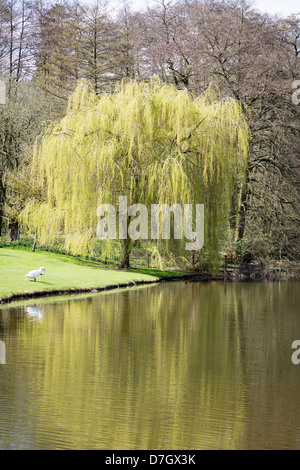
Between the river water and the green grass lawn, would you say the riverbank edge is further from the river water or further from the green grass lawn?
the river water

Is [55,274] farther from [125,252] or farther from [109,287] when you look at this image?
[125,252]

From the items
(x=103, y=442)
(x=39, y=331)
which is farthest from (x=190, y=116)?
(x=103, y=442)

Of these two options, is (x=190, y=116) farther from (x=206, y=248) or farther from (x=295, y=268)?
(x=295, y=268)

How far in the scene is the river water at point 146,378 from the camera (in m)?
6.18

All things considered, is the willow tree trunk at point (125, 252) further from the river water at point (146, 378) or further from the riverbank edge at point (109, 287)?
the river water at point (146, 378)

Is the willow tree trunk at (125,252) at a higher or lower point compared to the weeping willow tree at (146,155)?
Answer: lower

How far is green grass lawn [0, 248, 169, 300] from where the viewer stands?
17606 millimetres

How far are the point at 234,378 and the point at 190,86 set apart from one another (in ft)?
70.5

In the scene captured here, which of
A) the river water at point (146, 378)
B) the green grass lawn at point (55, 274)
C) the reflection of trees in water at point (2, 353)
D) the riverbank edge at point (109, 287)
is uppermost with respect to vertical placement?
the green grass lawn at point (55, 274)

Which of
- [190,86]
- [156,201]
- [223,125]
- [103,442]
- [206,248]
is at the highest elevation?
[190,86]

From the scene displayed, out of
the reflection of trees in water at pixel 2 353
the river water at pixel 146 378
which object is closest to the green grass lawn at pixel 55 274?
the river water at pixel 146 378

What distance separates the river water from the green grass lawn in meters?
2.31

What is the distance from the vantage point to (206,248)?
22.6 meters

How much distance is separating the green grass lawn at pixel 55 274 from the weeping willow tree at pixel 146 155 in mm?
1335
